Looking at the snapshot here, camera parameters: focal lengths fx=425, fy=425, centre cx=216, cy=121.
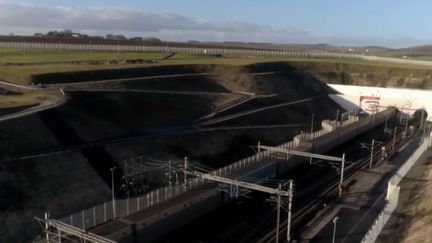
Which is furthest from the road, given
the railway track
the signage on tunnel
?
A: the signage on tunnel

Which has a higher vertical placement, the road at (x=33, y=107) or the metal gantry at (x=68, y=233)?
the road at (x=33, y=107)

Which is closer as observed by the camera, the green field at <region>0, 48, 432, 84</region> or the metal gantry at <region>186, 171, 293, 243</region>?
the metal gantry at <region>186, 171, 293, 243</region>

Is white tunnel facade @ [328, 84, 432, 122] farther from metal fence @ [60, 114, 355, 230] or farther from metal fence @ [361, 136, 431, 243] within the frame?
metal fence @ [60, 114, 355, 230]

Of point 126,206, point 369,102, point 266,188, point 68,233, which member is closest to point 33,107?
point 126,206

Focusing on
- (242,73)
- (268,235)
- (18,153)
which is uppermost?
(242,73)

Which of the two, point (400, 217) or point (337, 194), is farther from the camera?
point (337, 194)

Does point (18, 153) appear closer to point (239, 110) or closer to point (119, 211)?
point (119, 211)

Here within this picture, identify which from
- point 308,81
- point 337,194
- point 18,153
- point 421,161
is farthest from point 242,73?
point 18,153

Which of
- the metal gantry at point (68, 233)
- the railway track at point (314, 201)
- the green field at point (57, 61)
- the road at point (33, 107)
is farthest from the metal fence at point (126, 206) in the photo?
the green field at point (57, 61)

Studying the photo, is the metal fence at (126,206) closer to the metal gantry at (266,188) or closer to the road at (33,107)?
the metal gantry at (266,188)

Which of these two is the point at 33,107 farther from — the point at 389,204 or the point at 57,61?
the point at 389,204

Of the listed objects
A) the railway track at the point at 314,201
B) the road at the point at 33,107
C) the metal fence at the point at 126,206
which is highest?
the road at the point at 33,107
